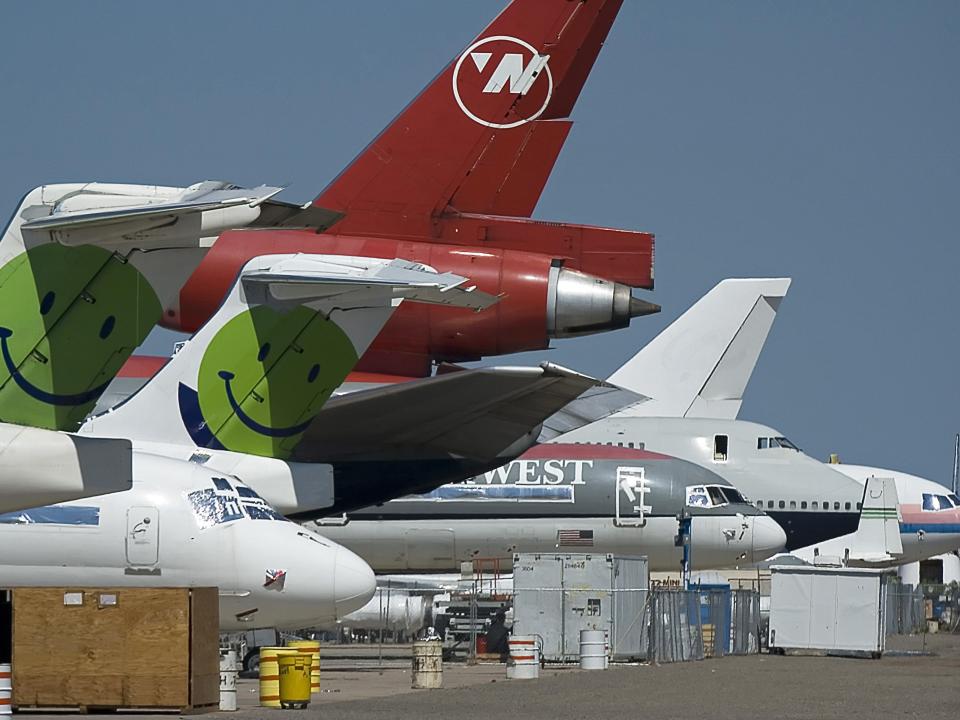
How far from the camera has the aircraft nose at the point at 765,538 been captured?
37062 mm

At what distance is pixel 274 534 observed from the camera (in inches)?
784

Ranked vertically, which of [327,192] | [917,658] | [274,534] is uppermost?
[327,192]

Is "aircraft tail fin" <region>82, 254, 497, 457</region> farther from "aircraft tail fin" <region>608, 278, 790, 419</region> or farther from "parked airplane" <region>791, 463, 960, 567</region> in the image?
"parked airplane" <region>791, 463, 960, 567</region>

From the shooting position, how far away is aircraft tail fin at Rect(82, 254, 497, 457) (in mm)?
20969

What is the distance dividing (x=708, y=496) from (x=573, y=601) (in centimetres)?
523

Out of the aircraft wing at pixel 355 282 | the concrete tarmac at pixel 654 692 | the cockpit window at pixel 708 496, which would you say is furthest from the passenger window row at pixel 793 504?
the aircraft wing at pixel 355 282

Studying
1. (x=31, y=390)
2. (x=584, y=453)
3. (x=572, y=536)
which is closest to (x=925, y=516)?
(x=584, y=453)

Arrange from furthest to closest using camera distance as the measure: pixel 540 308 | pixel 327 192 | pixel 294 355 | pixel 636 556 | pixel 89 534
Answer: pixel 636 556 < pixel 327 192 < pixel 540 308 < pixel 294 355 < pixel 89 534

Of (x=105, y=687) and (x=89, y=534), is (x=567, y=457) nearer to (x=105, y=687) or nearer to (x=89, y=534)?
(x=89, y=534)

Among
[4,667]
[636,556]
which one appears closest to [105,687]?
[4,667]

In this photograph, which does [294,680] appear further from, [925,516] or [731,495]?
[925,516]

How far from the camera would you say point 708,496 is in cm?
3634

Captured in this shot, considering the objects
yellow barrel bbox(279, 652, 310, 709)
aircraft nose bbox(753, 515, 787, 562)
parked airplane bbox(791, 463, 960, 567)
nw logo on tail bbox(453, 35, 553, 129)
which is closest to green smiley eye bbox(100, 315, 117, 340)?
yellow barrel bbox(279, 652, 310, 709)

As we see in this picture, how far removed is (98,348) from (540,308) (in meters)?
8.42
